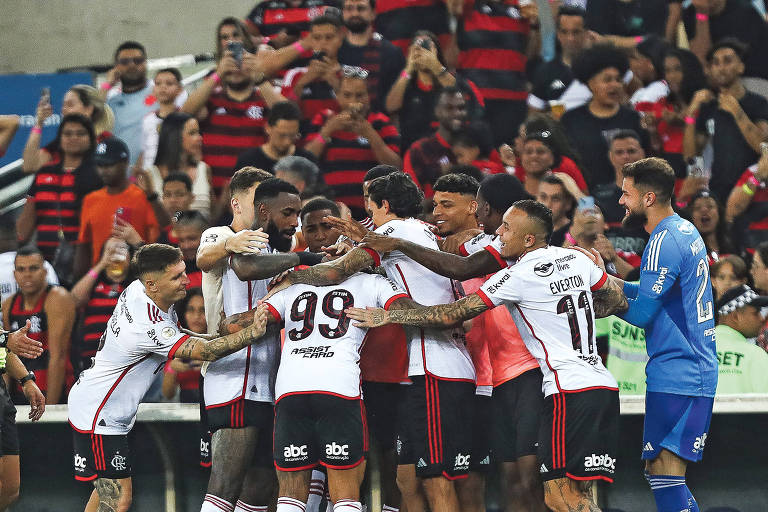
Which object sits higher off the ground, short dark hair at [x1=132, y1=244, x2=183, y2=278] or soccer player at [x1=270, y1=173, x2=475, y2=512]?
short dark hair at [x1=132, y1=244, x2=183, y2=278]

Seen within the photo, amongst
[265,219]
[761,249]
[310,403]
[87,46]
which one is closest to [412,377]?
[310,403]

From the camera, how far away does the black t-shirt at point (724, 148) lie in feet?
38.5

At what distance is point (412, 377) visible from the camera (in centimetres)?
768

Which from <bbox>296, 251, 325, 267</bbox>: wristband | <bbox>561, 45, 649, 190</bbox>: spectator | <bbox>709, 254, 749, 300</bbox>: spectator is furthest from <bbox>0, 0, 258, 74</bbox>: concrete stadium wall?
<bbox>296, 251, 325, 267</bbox>: wristband

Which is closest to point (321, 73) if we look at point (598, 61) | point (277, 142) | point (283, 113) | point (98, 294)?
point (283, 113)

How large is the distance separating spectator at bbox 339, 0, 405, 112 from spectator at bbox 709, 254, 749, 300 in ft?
11.7

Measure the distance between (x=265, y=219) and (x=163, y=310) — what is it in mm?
879

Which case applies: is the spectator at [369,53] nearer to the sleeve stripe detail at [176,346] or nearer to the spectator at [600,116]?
the spectator at [600,116]

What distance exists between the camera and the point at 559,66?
40.4 ft

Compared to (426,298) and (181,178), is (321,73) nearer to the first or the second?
(181,178)

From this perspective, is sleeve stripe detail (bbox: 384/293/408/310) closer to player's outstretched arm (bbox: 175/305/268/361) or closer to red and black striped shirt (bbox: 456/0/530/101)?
player's outstretched arm (bbox: 175/305/268/361)

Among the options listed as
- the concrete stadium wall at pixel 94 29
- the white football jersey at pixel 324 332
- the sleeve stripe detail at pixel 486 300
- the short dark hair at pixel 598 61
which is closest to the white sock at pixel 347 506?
the white football jersey at pixel 324 332

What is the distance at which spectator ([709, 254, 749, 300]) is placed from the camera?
33.1ft

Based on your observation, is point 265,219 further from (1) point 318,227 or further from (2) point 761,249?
(2) point 761,249
